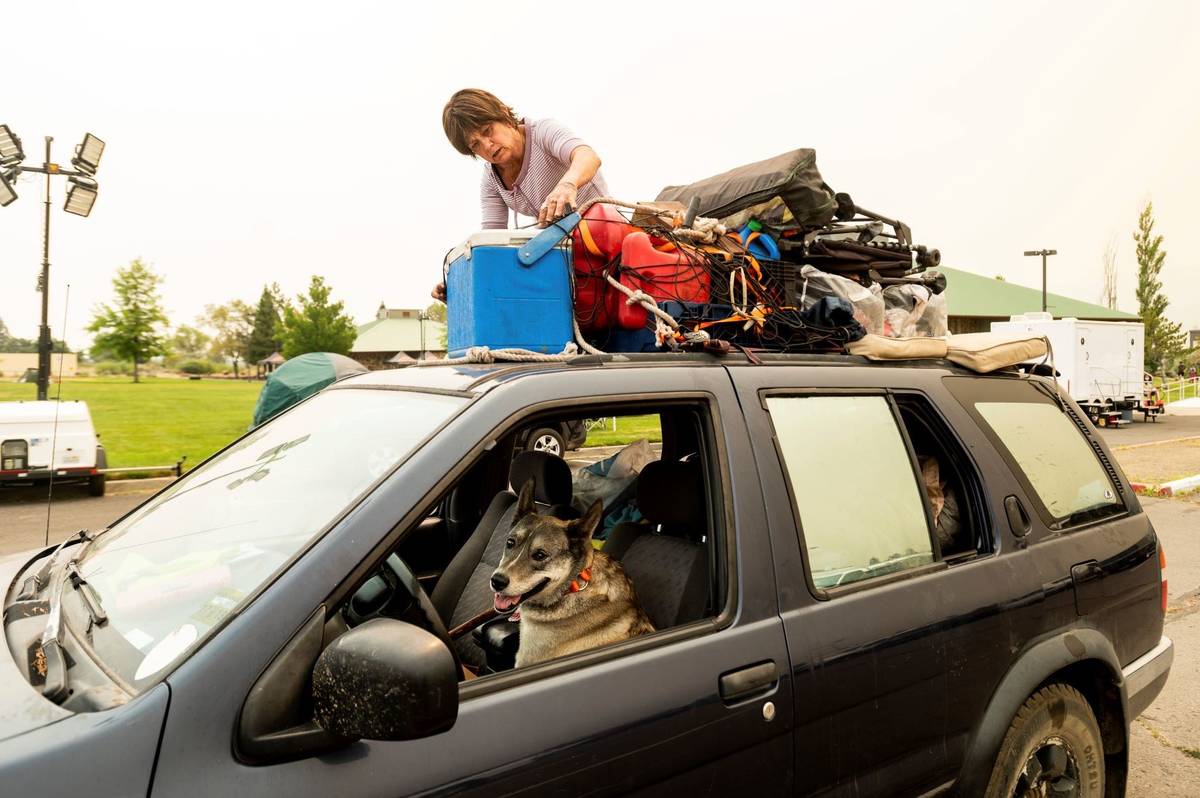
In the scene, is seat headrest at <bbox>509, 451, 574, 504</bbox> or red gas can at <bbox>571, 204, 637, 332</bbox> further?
seat headrest at <bbox>509, 451, 574, 504</bbox>

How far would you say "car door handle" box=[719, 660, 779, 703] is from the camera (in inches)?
69.0

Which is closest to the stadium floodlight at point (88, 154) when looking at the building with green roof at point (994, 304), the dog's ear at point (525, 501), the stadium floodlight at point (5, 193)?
the stadium floodlight at point (5, 193)

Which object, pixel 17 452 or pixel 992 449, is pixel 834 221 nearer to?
pixel 992 449

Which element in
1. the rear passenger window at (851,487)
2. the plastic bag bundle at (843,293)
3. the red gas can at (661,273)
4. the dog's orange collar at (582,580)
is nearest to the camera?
the rear passenger window at (851,487)

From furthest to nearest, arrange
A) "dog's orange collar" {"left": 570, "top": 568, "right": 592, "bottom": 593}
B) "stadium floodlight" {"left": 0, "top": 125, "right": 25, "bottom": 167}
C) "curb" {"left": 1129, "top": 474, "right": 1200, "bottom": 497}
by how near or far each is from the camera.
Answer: "curb" {"left": 1129, "top": 474, "right": 1200, "bottom": 497}
"stadium floodlight" {"left": 0, "top": 125, "right": 25, "bottom": 167}
"dog's orange collar" {"left": 570, "top": 568, "right": 592, "bottom": 593}

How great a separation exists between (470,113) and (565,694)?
246cm

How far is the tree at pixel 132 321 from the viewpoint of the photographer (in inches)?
835

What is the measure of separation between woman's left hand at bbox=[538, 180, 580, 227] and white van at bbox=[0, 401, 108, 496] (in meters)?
10.3

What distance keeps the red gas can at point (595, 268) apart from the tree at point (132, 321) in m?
22.4

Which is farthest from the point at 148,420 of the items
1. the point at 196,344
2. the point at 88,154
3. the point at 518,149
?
the point at 196,344

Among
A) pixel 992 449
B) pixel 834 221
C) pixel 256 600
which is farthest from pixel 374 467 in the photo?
pixel 834 221

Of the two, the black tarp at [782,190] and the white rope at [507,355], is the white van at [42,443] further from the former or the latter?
the white rope at [507,355]

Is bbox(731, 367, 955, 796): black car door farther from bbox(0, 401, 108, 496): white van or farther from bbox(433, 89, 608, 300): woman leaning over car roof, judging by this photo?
bbox(0, 401, 108, 496): white van

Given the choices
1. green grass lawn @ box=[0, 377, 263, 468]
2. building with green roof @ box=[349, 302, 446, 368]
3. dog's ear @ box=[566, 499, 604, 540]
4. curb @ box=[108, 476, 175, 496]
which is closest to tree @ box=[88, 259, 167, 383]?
green grass lawn @ box=[0, 377, 263, 468]
